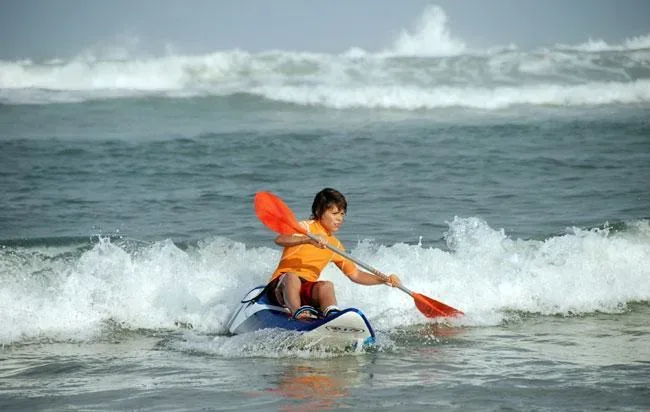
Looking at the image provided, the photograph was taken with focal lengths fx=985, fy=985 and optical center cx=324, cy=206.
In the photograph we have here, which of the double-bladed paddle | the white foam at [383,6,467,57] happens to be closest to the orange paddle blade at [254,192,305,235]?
the double-bladed paddle

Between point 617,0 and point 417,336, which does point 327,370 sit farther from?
point 617,0

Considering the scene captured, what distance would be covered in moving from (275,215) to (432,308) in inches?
49.4

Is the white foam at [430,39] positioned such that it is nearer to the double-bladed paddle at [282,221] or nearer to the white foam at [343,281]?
the white foam at [343,281]

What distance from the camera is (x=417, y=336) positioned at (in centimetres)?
626

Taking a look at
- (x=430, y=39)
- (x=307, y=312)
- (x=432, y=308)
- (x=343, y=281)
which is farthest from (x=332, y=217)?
(x=430, y=39)

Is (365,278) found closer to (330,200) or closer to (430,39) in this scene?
(330,200)

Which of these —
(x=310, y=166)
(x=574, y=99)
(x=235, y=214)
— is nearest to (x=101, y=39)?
(x=574, y=99)

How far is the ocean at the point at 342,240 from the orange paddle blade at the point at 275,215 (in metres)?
0.71

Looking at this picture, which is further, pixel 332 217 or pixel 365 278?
pixel 365 278

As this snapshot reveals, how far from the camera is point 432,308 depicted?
656 cm

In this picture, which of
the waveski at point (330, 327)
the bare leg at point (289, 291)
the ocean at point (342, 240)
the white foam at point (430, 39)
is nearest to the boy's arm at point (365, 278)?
the ocean at point (342, 240)

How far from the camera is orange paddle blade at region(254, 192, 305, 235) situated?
20.1 feet

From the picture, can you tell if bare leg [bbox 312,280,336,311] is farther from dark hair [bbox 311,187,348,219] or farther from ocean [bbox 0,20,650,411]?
dark hair [bbox 311,187,348,219]

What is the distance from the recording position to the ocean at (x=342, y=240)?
517cm
